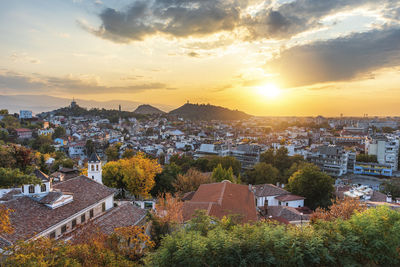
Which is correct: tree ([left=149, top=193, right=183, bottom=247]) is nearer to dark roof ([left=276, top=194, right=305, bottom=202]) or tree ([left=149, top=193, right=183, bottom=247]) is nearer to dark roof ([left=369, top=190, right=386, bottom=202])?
dark roof ([left=276, top=194, right=305, bottom=202])

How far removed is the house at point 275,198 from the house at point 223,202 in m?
3.68

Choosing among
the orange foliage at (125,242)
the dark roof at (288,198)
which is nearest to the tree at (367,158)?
the dark roof at (288,198)

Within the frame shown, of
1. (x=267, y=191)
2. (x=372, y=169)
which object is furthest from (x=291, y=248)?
(x=372, y=169)

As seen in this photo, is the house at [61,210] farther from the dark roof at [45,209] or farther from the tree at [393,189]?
the tree at [393,189]

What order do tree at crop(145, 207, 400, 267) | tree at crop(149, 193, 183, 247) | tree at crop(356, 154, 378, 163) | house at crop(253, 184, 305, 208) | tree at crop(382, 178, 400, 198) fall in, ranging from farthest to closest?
tree at crop(356, 154, 378, 163) < tree at crop(382, 178, 400, 198) < house at crop(253, 184, 305, 208) < tree at crop(149, 193, 183, 247) < tree at crop(145, 207, 400, 267)

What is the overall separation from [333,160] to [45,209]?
5277 cm

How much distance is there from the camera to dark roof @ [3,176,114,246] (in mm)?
12955

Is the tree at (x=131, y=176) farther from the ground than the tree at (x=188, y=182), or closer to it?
farther from the ground

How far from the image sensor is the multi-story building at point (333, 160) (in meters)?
52.2

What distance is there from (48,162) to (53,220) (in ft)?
95.5

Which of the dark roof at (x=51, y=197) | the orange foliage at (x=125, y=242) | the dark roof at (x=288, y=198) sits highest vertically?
the dark roof at (x=51, y=197)

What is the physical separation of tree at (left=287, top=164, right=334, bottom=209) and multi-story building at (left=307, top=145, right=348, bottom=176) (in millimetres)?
24084

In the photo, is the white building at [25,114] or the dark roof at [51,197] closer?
the dark roof at [51,197]

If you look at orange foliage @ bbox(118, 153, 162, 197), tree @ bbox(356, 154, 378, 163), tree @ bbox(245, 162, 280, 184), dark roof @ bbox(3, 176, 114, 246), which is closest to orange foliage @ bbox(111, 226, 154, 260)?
dark roof @ bbox(3, 176, 114, 246)
